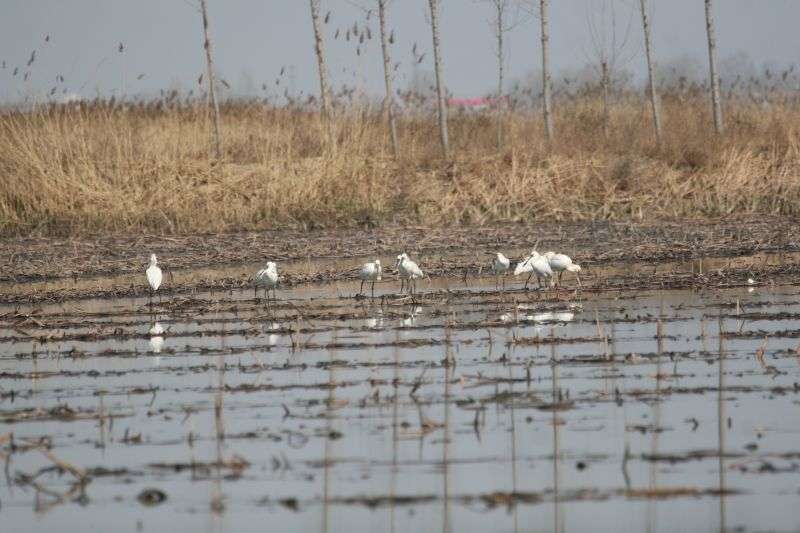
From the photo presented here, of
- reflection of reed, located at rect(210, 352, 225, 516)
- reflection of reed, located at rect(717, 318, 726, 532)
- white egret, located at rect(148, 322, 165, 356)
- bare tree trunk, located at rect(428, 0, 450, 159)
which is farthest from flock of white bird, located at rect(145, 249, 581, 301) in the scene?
bare tree trunk, located at rect(428, 0, 450, 159)

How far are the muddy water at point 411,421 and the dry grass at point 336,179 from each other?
10.7 m

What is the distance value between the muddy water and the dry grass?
10.7 meters

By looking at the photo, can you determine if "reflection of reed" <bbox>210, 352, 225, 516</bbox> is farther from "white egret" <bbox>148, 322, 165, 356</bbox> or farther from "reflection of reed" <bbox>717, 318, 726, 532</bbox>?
"reflection of reed" <bbox>717, 318, 726, 532</bbox>

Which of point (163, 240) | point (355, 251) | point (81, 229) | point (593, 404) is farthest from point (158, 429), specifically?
point (81, 229)

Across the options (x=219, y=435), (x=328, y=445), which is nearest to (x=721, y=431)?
(x=328, y=445)

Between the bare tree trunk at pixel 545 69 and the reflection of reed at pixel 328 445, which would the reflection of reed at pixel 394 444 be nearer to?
the reflection of reed at pixel 328 445

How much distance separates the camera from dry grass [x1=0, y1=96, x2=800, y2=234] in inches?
912

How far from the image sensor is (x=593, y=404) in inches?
311

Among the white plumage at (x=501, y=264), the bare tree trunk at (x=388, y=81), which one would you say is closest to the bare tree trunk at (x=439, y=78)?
the bare tree trunk at (x=388, y=81)

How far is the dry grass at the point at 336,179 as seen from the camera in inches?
912

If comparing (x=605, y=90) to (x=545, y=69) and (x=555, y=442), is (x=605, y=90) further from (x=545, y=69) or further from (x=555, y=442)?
(x=555, y=442)

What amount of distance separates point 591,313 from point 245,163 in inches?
576

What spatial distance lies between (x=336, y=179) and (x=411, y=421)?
1661 cm

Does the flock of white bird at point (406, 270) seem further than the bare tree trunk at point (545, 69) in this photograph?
No
